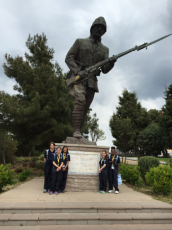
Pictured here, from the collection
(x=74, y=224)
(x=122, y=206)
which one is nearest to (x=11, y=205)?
(x=74, y=224)

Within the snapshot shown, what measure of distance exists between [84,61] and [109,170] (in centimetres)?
360

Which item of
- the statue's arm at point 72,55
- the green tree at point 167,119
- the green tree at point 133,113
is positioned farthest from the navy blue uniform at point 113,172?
the green tree at point 133,113

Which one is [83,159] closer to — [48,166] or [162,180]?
[48,166]

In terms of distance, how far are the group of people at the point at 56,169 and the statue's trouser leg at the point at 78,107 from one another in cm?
90

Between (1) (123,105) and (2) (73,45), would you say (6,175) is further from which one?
(1) (123,105)

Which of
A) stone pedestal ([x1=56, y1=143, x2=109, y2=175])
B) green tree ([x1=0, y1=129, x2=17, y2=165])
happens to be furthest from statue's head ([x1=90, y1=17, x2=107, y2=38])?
green tree ([x1=0, y1=129, x2=17, y2=165])

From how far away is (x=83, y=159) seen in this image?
19.0 ft

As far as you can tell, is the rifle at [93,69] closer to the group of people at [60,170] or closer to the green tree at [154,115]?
the group of people at [60,170]

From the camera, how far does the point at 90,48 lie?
20.9 ft

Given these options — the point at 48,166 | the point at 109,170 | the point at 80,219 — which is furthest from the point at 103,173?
the point at 80,219

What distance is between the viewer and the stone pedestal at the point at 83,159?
225 inches

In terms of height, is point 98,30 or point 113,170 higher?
point 98,30

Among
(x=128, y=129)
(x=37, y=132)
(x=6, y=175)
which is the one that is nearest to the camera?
(x=6, y=175)

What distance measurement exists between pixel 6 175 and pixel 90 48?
4923 mm
